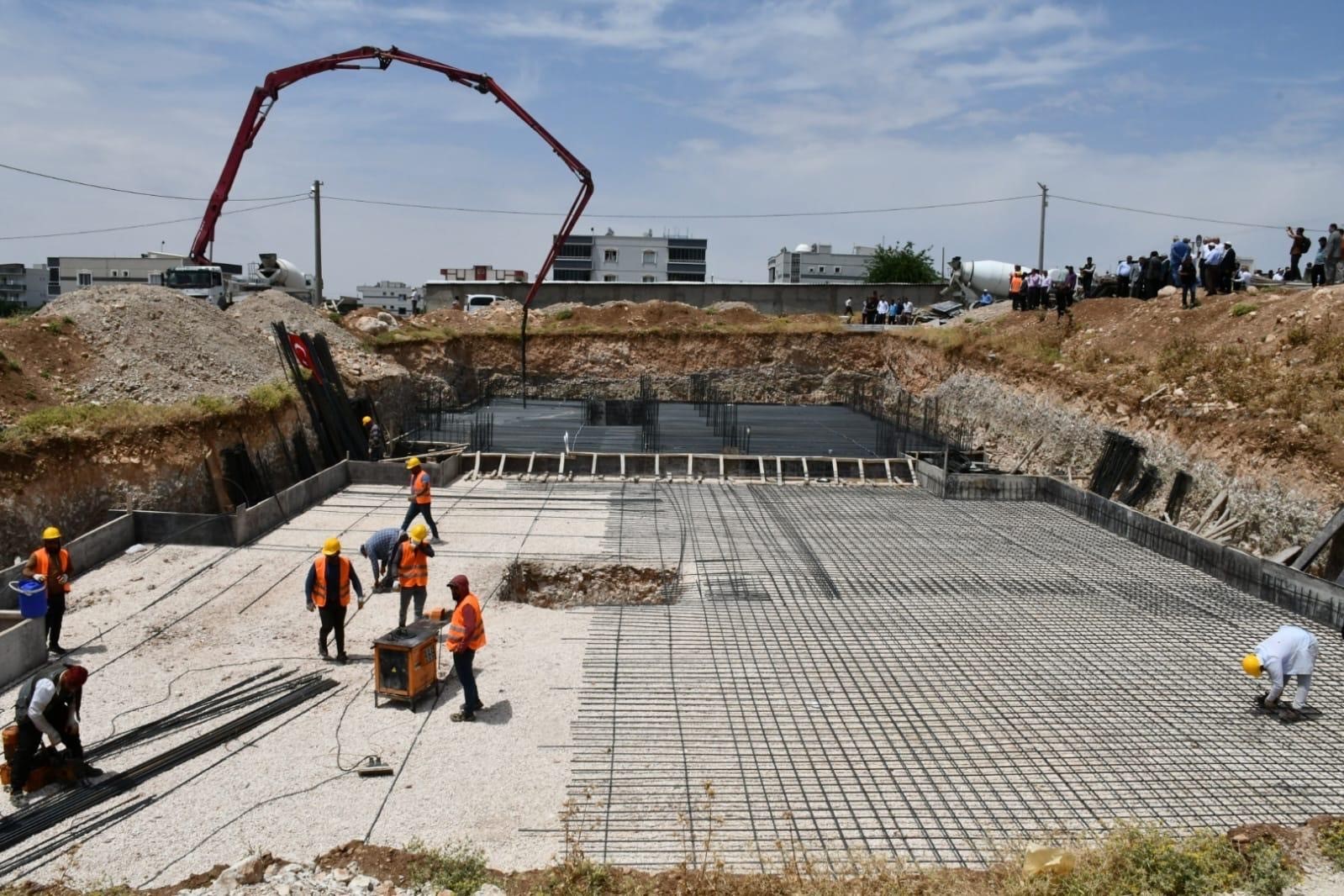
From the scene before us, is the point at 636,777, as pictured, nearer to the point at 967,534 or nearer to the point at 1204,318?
the point at 967,534

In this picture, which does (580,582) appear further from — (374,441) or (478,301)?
(478,301)

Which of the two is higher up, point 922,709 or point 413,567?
point 413,567

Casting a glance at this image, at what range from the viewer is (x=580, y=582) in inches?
410

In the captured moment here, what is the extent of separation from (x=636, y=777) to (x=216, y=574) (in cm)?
625

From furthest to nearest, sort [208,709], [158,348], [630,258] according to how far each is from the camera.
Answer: [630,258] < [158,348] < [208,709]

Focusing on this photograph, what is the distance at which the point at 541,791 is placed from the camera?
18.5 ft

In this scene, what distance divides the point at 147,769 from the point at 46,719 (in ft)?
2.32

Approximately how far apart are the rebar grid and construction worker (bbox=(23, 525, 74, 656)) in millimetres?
4550

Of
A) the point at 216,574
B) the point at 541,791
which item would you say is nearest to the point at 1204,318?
the point at 541,791

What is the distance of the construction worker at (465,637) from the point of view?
6.36m

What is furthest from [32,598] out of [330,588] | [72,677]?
[330,588]

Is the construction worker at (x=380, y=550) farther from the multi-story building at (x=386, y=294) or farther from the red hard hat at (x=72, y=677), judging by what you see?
the multi-story building at (x=386, y=294)

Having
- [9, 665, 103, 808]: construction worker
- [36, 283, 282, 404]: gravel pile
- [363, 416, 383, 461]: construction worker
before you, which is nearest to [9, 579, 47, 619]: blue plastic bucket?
[9, 665, 103, 808]: construction worker

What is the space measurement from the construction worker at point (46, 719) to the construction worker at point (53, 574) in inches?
90.9
